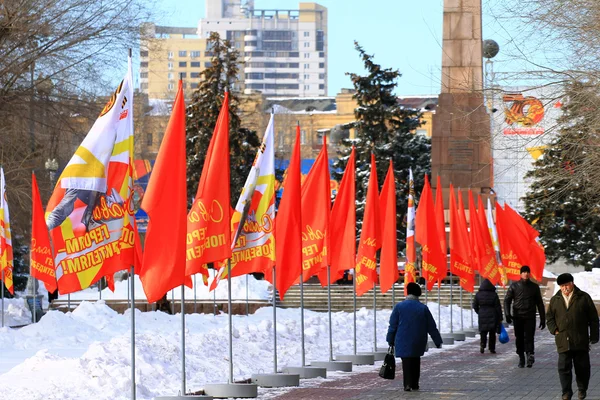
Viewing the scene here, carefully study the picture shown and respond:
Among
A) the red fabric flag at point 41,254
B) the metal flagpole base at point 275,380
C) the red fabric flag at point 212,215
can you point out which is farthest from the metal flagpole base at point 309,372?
the red fabric flag at point 41,254

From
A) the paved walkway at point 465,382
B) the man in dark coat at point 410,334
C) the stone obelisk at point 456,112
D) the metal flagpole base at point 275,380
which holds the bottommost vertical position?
the paved walkway at point 465,382

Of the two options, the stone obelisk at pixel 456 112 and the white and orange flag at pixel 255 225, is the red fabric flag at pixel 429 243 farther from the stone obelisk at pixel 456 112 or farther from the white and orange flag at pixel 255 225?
the stone obelisk at pixel 456 112

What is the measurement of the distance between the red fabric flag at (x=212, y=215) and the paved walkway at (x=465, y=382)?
1.86 meters

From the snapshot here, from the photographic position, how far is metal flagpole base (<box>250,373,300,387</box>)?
16.6 metres

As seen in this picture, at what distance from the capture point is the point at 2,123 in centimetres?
3728

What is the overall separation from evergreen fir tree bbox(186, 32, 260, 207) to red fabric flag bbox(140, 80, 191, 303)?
151 ft

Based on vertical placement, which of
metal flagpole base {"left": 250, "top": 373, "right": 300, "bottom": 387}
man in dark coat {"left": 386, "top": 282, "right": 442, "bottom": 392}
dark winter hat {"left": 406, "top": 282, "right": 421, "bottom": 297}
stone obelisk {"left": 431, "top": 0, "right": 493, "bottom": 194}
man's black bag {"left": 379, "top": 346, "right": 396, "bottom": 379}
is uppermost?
stone obelisk {"left": 431, "top": 0, "right": 493, "bottom": 194}

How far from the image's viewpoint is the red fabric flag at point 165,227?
1350cm

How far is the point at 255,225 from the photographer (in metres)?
16.9

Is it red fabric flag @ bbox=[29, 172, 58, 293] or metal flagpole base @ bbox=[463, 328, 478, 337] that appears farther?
metal flagpole base @ bbox=[463, 328, 478, 337]

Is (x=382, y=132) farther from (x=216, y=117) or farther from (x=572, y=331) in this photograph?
(x=572, y=331)

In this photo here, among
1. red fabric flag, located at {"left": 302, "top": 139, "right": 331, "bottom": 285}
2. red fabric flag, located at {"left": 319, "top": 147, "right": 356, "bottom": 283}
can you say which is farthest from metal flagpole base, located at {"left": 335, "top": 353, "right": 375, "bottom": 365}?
red fabric flag, located at {"left": 302, "top": 139, "right": 331, "bottom": 285}

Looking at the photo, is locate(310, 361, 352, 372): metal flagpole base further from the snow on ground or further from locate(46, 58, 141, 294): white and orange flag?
locate(46, 58, 141, 294): white and orange flag

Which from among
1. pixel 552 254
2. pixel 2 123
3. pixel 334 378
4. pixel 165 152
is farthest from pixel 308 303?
pixel 165 152
